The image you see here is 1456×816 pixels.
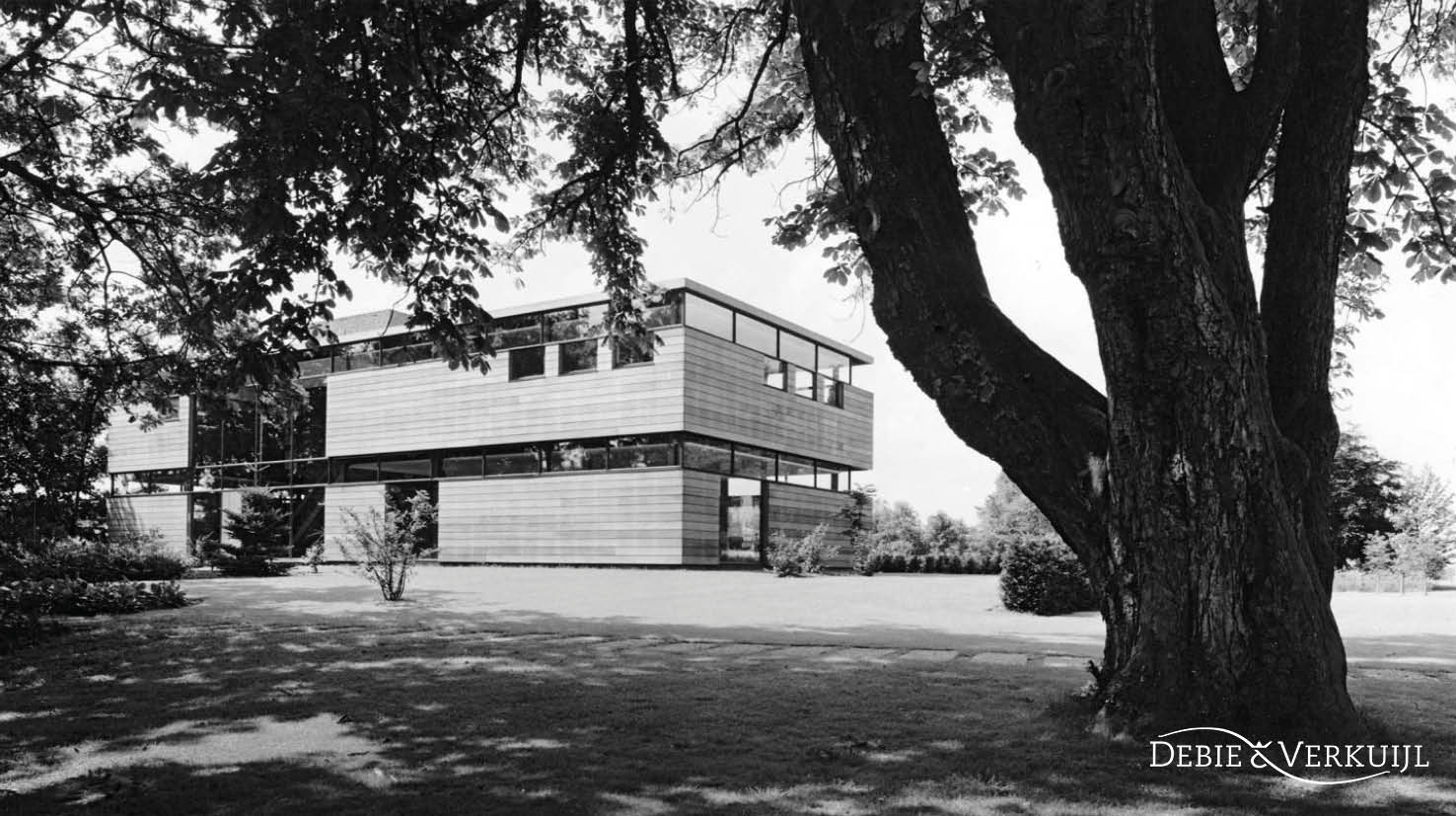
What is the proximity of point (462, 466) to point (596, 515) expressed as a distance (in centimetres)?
606

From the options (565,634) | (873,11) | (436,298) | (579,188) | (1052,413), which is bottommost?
(565,634)

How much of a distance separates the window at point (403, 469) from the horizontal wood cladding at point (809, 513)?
1232 centimetres

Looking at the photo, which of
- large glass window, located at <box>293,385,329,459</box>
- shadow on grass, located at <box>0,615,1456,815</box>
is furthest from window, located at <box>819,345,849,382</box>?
shadow on grass, located at <box>0,615,1456,815</box>

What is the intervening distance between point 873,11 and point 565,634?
7810 millimetres

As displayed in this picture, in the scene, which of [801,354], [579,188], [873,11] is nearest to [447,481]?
[801,354]

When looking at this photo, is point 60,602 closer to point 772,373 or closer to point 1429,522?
point 772,373

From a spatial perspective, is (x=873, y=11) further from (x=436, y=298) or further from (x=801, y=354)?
(x=801, y=354)

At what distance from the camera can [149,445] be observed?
39.2 meters

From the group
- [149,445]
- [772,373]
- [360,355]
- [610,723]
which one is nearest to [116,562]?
[360,355]

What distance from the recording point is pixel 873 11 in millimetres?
5828

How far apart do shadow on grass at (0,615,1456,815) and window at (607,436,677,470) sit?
19322 millimetres

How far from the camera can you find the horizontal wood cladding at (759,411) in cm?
2855

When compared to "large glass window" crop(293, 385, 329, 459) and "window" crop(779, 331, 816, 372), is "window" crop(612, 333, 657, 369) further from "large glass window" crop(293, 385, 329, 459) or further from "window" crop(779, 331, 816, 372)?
"large glass window" crop(293, 385, 329, 459)

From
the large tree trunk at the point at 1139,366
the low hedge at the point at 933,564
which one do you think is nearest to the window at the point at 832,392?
the low hedge at the point at 933,564
